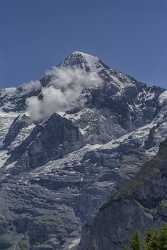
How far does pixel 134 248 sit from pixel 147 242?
5.42m

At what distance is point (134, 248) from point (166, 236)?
572 centimetres

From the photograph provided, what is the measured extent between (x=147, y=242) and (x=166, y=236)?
6243 millimetres

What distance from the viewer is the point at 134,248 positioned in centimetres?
11869

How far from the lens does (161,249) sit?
117 metres

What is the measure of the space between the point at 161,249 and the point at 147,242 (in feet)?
22.1

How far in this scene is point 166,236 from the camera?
118125mm

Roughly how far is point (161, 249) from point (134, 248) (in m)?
4.67

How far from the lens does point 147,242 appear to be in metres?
123

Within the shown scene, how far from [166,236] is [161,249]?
8.15ft
